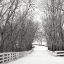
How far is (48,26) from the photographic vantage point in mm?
35875

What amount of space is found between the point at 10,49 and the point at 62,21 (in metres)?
11.4

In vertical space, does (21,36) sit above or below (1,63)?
above

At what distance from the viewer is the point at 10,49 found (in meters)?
23.5

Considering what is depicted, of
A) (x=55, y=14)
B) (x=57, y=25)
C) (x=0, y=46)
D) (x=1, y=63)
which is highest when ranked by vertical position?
(x=55, y=14)

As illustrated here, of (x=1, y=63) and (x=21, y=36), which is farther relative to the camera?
(x=21, y=36)

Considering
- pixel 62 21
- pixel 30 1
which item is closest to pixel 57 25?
pixel 62 21

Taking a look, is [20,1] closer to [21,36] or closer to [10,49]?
[10,49]

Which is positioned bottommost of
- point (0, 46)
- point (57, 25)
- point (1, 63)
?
point (1, 63)

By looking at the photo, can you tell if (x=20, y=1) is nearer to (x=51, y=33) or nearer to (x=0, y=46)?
(x=0, y=46)

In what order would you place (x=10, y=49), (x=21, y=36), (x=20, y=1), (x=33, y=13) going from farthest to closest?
(x=21, y=36) → (x=10, y=49) → (x=33, y=13) → (x=20, y=1)

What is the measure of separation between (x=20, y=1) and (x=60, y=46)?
17367mm

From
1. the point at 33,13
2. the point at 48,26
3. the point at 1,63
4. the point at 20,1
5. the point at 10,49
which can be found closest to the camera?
the point at 1,63

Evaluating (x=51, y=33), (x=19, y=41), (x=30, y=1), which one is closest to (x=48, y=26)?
(x=51, y=33)

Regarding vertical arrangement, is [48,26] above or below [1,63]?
above
